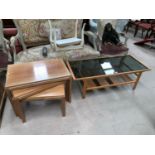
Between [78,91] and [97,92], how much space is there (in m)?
0.29

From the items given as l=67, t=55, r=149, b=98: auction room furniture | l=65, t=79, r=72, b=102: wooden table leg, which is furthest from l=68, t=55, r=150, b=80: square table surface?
l=65, t=79, r=72, b=102: wooden table leg

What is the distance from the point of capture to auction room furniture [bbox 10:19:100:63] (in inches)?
85.2

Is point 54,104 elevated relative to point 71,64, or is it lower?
lower

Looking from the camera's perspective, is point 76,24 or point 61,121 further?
point 76,24

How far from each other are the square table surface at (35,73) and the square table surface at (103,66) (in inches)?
9.9

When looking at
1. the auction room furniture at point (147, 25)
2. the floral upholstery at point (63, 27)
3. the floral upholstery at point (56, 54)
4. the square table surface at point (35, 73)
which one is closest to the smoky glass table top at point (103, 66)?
the floral upholstery at point (56, 54)

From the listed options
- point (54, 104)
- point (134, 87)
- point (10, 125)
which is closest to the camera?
point (10, 125)

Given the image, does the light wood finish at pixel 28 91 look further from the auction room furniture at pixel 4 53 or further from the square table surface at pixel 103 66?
the auction room furniture at pixel 4 53

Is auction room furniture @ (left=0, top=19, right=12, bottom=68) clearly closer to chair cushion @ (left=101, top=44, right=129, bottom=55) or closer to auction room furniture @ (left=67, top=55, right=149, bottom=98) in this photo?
auction room furniture @ (left=67, top=55, right=149, bottom=98)

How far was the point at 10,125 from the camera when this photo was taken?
164 centimetres

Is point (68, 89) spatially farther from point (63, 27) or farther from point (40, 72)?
point (63, 27)

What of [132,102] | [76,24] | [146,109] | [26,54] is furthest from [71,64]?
[146,109]

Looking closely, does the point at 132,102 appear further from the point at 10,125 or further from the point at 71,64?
the point at 10,125

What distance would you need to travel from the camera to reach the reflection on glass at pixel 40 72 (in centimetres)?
158
